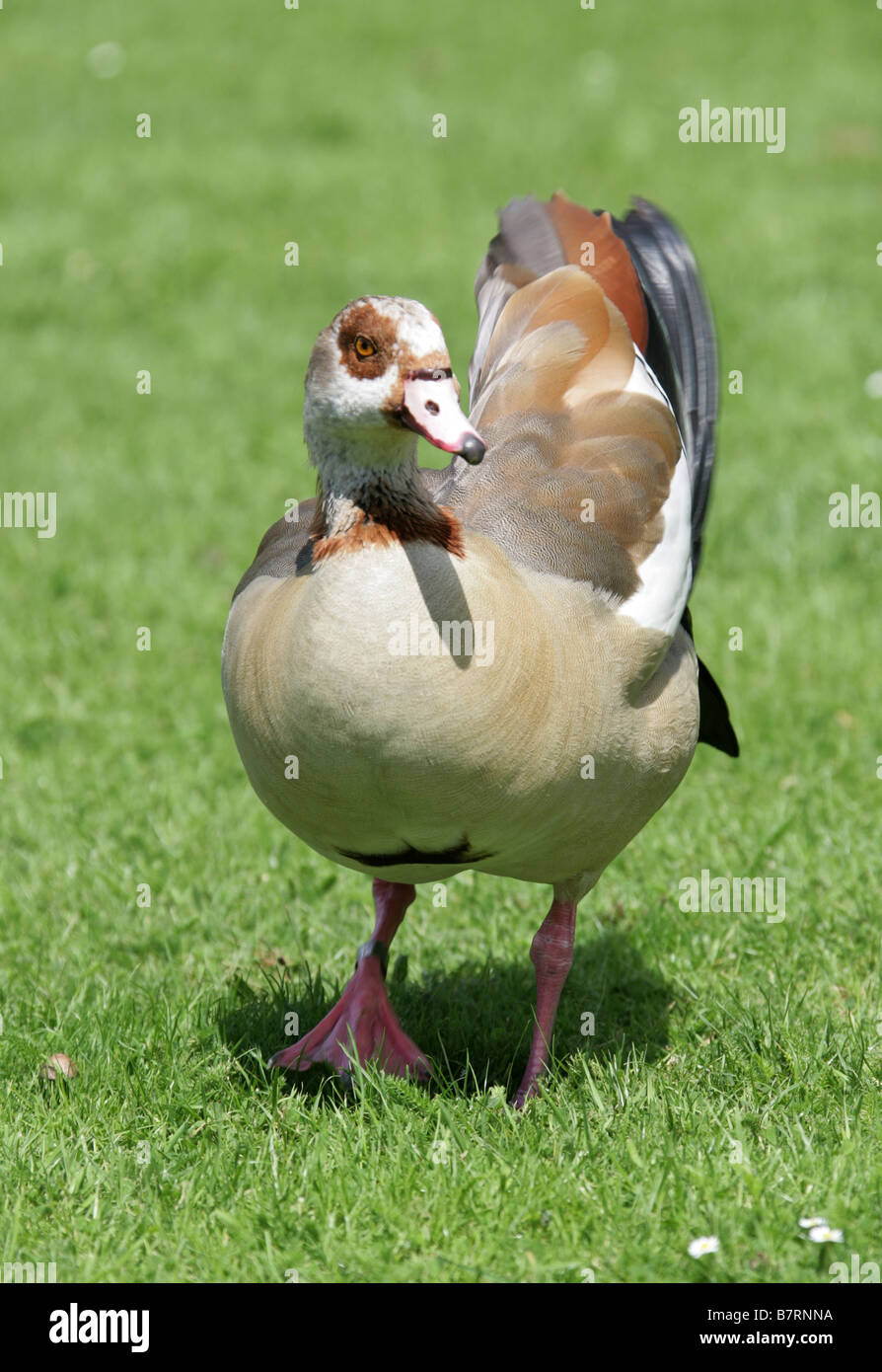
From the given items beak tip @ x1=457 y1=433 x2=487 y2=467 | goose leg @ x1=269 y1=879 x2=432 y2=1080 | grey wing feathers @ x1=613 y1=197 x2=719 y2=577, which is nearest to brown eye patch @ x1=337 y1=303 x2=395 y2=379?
beak tip @ x1=457 y1=433 x2=487 y2=467

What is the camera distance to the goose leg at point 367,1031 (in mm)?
3701

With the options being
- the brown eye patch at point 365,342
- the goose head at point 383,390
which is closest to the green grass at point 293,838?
the goose head at point 383,390

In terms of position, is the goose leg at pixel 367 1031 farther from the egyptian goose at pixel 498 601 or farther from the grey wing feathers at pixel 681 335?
the grey wing feathers at pixel 681 335

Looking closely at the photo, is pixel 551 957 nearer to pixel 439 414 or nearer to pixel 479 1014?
pixel 479 1014

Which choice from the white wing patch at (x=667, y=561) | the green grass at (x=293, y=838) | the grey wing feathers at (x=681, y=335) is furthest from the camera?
the grey wing feathers at (x=681, y=335)

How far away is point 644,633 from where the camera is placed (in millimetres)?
3389

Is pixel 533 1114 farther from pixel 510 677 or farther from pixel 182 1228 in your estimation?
pixel 510 677

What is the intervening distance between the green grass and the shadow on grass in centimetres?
1

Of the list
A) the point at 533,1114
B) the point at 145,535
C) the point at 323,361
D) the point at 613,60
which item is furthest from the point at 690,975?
the point at 613,60

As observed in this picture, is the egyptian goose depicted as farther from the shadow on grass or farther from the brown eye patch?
the shadow on grass

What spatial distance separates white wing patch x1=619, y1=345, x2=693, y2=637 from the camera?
344 centimetres

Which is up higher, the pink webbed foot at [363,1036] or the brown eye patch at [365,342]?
the brown eye patch at [365,342]

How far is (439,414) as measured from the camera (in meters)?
2.81

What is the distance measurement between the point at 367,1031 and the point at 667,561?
1329 millimetres
